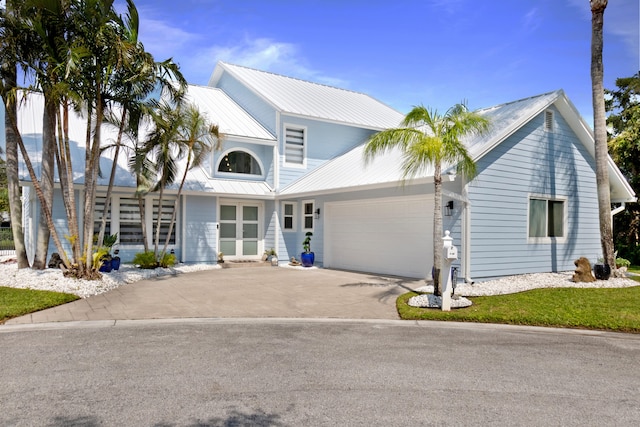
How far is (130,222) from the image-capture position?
14.7 metres

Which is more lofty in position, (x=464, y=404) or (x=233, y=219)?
(x=233, y=219)

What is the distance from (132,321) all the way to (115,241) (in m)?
6.99

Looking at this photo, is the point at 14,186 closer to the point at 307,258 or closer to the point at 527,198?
the point at 307,258

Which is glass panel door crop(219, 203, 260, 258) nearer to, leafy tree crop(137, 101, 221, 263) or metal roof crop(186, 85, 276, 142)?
leafy tree crop(137, 101, 221, 263)

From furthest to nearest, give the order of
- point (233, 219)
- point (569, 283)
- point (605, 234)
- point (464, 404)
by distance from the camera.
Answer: point (233, 219) → point (605, 234) → point (569, 283) → point (464, 404)

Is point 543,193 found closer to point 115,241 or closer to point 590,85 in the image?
point 590,85

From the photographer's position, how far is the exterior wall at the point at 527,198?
11328 millimetres

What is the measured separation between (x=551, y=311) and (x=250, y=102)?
1448cm

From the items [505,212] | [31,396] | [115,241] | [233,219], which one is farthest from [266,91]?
Answer: [31,396]

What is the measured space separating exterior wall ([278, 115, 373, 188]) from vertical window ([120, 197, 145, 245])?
5.08m

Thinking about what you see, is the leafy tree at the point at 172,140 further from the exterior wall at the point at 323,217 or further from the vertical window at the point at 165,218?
the exterior wall at the point at 323,217

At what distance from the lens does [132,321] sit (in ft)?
24.4

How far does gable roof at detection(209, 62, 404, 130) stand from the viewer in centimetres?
1786

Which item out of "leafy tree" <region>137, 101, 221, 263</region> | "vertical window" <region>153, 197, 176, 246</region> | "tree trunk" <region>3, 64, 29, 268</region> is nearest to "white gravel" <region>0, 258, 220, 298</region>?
"tree trunk" <region>3, 64, 29, 268</region>
